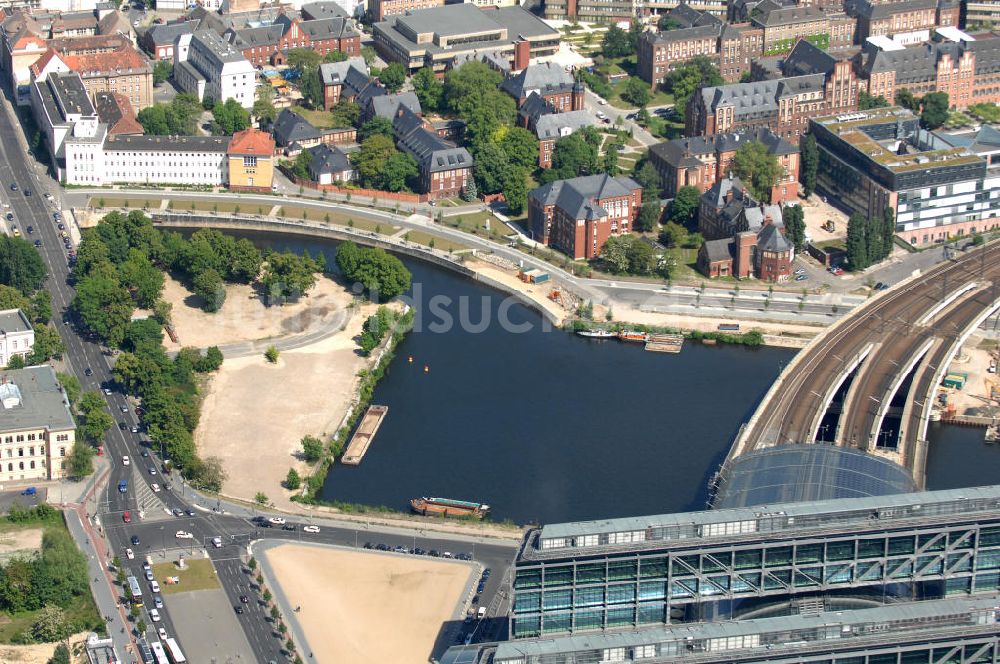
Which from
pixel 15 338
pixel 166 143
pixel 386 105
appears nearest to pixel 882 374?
pixel 15 338

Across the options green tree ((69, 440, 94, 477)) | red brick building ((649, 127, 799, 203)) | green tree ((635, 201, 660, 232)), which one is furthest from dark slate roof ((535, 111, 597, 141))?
green tree ((69, 440, 94, 477))

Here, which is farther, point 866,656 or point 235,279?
point 235,279

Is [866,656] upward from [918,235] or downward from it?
upward

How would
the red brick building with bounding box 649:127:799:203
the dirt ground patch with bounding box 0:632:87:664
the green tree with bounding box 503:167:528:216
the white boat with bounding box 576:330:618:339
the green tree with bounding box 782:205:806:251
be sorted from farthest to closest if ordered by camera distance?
the red brick building with bounding box 649:127:799:203 → the green tree with bounding box 503:167:528:216 → the green tree with bounding box 782:205:806:251 → the white boat with bounding box 576:330:618:339 → the dirt ground patch with bounding box 0:632:87:664

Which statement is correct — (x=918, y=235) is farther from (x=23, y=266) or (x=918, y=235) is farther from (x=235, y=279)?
(x=23, y=266)

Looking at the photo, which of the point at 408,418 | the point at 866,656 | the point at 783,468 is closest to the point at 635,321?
the point at 408,418

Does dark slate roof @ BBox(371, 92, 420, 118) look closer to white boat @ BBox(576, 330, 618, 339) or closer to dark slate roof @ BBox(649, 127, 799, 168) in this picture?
dark slate roof @ BBox(649, 127, 799, 168)
